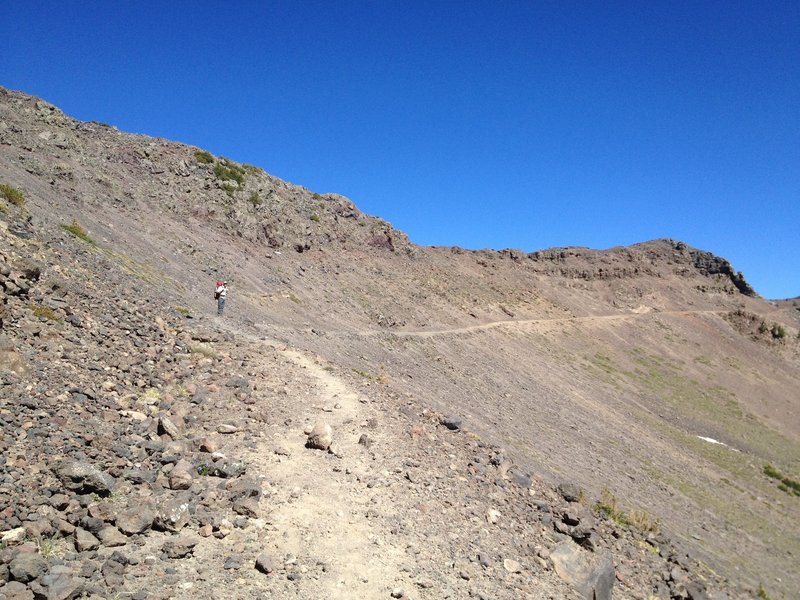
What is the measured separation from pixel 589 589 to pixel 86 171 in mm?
31054

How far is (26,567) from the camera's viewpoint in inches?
→ 207

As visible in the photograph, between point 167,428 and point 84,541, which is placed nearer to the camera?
point 84,541

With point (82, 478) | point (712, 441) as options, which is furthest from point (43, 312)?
point (712, 441)

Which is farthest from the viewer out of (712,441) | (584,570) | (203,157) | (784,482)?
(203,157)

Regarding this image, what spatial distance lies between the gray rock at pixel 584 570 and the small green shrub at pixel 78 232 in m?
18.7

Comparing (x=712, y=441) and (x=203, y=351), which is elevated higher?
(x=712, y=441)

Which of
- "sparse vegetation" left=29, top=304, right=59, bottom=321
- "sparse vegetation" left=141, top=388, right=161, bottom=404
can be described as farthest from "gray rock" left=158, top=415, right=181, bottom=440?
"sparse vegetation" left=29, top=304, right=59, bottom=321

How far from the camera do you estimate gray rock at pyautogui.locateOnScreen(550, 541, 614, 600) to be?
8.89 m

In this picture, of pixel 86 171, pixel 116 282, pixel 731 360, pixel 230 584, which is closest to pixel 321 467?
pixel 230 584

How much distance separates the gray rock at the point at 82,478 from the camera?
6.66 meters

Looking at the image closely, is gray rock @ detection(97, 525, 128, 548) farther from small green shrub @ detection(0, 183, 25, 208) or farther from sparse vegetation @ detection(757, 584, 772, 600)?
sparse vegetation @ detection(757, 584, 772, 600)

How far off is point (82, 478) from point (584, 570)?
8.64 m

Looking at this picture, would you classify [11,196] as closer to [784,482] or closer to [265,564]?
[265,564]

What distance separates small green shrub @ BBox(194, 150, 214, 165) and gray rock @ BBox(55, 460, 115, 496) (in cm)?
3306
